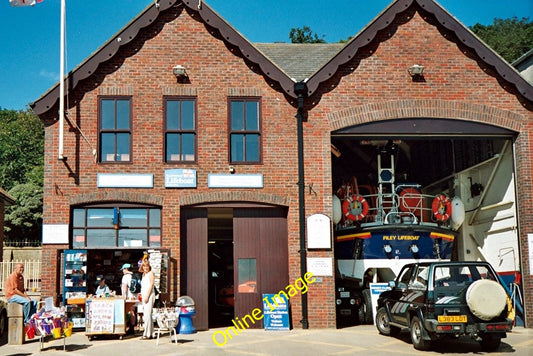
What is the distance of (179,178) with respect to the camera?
17.4 m

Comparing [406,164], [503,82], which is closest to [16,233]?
[406,164]

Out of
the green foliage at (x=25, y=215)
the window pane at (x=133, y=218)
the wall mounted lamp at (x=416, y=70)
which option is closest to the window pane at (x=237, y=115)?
the window pane at (x=133, y=218)

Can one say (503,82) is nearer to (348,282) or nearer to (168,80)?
(348,282)

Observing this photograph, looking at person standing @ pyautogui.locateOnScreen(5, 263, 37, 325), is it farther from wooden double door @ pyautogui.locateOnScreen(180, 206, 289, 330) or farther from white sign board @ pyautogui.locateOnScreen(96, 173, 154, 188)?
wooden double door @ pyautogui.locateOnScreen(180, 206, 289, 330)

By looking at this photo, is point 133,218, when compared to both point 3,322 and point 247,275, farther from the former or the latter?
point 3,322

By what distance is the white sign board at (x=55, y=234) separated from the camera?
16.8 metres

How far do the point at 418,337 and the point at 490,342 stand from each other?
1490 mm

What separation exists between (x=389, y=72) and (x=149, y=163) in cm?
724

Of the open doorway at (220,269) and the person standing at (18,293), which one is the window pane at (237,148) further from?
the person standing at (18,293)

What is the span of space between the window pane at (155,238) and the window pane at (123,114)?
295 centimetres

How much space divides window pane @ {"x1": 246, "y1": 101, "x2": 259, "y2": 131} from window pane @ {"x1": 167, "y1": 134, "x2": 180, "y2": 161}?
6.61 feet

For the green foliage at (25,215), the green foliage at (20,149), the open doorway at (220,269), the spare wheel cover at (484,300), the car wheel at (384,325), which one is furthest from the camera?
the green foliage at (20,149)

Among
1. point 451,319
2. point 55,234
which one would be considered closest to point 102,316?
point 55,234

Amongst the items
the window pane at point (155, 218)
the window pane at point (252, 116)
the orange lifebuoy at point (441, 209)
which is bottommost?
the window pane at point (155, 218)
